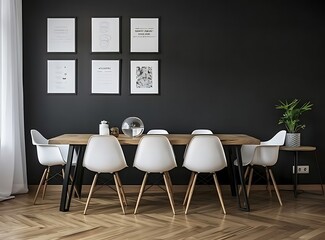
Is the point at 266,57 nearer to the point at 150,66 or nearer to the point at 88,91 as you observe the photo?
the point at 150,66

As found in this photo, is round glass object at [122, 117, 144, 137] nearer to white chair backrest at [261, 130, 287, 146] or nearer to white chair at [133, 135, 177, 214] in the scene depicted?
white chair at [133, 135, 177, 214]

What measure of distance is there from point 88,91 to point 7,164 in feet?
4.39

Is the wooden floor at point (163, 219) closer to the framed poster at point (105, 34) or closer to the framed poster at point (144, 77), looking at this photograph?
the framed poster at point (144, 77)

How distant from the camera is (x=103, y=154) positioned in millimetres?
4152

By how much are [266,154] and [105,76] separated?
7.37 ft

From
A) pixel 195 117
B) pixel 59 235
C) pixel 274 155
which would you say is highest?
pixel 195 117

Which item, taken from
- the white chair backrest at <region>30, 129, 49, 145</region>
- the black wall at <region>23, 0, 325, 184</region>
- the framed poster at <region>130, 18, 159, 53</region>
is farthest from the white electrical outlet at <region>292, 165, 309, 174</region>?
the white chair backrest at <region>30, 129, 49, 145</region>

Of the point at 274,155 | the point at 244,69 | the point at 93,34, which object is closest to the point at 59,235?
the point at 274,155

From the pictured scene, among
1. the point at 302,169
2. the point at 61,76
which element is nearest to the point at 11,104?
the point at 61,76

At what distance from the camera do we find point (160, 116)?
5.57 metres

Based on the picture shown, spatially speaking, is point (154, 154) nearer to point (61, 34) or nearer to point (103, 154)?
point (103, 154)

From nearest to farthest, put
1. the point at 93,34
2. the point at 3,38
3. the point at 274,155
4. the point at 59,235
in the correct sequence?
1. the point at 59,235
2. the point at 274,155
3. the point at 3,38
4. the point at 93,34

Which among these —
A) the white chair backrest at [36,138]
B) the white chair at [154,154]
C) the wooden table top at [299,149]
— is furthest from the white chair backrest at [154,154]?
the wooden table top at [299,149]

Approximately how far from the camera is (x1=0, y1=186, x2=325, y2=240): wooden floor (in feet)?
11.5
